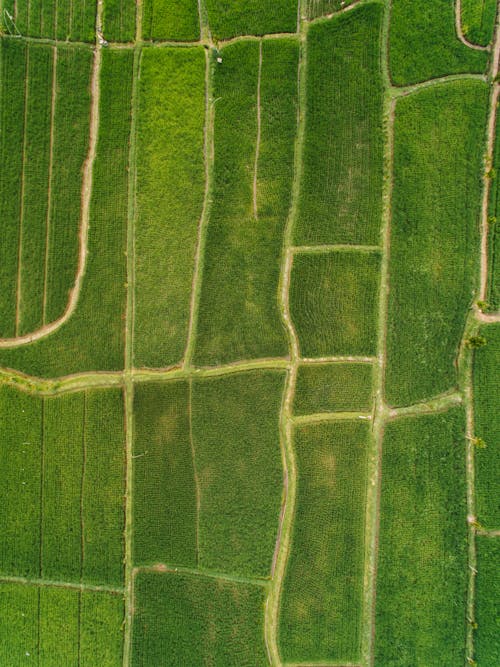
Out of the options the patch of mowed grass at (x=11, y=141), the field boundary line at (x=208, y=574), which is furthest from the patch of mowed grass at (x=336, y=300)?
the patch of mowed grass at (x=11, y=141)

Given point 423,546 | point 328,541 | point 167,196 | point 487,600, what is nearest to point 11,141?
point 167,196

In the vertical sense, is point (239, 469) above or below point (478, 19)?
below

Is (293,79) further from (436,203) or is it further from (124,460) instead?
(124,460)

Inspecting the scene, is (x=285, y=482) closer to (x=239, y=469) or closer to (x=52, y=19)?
(x=239, y=469)

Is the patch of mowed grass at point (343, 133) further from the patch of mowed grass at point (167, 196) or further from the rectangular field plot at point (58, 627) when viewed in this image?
the rectangular field plot at point (58, 627)

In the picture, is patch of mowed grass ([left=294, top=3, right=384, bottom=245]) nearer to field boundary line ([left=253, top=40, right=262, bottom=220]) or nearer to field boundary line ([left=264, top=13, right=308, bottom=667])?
field boundary line ([left=253, top=40, right=262, bottom=220])
